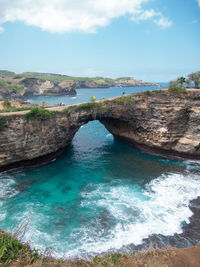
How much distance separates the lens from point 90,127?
153 feet

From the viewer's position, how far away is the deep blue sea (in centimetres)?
1424

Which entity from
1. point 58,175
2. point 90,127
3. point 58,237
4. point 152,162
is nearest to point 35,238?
point 58,237

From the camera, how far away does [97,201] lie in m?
18.3

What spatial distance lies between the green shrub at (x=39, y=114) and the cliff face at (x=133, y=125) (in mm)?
368

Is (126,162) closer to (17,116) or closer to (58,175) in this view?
(58,175)

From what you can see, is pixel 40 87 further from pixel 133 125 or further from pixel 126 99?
pixel 133 125

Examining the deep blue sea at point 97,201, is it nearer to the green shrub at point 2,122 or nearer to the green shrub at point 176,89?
the green shrub at point 2,122

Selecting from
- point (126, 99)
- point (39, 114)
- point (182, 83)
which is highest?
point (182, 83)

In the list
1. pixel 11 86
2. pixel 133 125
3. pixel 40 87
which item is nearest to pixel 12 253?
pixel 133 125

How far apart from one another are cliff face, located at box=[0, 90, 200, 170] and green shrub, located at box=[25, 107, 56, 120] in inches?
14.5

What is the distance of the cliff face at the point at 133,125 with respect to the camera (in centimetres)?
2244

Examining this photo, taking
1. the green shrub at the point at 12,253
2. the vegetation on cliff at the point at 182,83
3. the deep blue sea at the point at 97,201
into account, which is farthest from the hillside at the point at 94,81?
the green shrub at the point at 12,253

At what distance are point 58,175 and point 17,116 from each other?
351 inches

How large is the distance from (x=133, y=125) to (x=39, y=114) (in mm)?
15346
